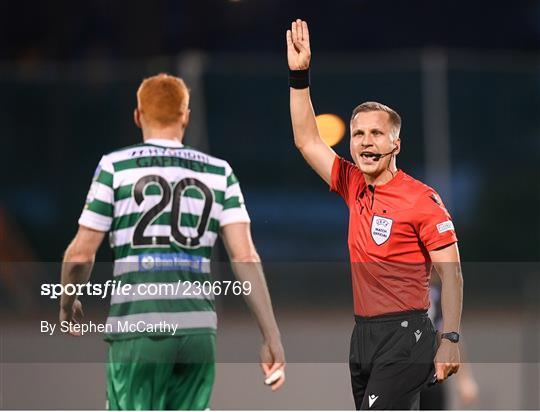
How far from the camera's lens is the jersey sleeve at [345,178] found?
6.08m

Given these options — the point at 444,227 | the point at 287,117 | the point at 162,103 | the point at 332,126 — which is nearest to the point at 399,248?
the point at 444,227

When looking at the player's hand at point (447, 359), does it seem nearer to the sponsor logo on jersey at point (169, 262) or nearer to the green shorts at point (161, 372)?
the green shorts at point (161, 372)

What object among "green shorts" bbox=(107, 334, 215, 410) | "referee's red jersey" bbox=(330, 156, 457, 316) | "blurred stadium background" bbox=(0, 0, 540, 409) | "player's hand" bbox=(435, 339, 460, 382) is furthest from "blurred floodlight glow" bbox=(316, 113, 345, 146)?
"green shorts" bbox=(107, 334, 215, 410)

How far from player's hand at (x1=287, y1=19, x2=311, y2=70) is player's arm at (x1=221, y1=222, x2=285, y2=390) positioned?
1062 mm

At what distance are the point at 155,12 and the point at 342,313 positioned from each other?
486 centimetres

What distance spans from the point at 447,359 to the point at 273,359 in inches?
31.5

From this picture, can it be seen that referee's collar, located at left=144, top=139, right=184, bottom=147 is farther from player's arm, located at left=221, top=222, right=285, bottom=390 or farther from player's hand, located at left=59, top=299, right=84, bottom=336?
player's hand, located at left=59, top=299, right=84, bottom=336

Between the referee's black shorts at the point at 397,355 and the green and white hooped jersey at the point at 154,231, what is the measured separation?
0.84m

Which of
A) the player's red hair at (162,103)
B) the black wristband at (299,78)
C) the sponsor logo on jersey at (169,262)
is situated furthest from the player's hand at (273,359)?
the black wristband at (299,78)

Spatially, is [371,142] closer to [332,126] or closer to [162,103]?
Result: [162,103]

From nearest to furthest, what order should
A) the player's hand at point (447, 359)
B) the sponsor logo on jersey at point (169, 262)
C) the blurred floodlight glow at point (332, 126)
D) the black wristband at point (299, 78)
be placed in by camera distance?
the sponsor logo on jersey at point (169, 262)
the player's hand at point (447, 359)
the black wristband at point (299, 78)
the blurred floodlight glow at point (332, 126)

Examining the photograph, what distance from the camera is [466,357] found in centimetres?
977

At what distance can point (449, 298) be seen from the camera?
5.69 metres

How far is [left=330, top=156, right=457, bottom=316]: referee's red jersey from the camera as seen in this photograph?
18.9 feet
